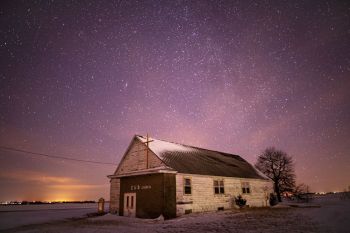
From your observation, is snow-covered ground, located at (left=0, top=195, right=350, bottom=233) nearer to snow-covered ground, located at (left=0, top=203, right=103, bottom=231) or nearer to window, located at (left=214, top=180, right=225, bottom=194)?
snow-covered ground, located at (left=0, top=203, right=103, bottom=231)

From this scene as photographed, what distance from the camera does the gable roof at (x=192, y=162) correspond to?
23.1 metres

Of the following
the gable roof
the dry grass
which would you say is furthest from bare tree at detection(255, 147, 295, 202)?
the dry grass

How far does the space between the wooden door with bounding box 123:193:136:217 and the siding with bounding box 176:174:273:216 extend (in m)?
4.17

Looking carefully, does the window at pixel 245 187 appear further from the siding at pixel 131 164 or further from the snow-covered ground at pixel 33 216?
the snow-covered ground at pixel 33 216

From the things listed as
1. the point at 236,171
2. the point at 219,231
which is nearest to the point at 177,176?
the point at 219,231

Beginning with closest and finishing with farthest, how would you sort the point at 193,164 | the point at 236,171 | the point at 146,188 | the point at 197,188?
the point at 146,188 → the point at 197,188 → the point at 193,164 → the point at 236,171

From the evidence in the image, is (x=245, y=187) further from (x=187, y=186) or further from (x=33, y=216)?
(x=33, y=216)

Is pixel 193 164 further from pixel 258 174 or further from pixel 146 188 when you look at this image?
pixel 258 174

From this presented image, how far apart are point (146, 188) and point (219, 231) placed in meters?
10.0

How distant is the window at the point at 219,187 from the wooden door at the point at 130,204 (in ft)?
→ 26.2

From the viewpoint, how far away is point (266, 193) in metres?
32.7

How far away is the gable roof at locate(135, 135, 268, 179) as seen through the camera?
23067 millimetres

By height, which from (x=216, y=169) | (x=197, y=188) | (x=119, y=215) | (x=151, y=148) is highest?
(x=151, y=148)

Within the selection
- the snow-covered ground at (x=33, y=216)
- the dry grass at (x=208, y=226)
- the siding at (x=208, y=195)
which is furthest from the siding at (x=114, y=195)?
the dry grass at (x=208, y=226)
